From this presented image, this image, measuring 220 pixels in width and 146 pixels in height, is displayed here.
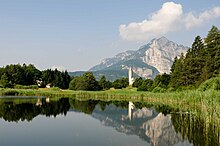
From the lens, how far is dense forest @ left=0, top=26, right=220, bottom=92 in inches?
2014

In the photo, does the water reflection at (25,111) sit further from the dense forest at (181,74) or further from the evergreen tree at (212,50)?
the evergreen tree at (212,50)

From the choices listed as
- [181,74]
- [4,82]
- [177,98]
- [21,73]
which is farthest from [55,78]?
[177,98]

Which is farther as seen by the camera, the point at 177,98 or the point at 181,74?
the point at 181,74

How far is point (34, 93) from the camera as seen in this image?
76625 mm

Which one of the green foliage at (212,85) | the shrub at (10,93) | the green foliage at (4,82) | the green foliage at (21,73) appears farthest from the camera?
the green foliage at (21,73)

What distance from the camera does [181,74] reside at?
62.2m

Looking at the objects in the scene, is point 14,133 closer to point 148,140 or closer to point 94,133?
point 94,133

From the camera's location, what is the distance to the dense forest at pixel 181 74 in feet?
168

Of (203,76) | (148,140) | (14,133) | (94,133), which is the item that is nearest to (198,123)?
(148,140)

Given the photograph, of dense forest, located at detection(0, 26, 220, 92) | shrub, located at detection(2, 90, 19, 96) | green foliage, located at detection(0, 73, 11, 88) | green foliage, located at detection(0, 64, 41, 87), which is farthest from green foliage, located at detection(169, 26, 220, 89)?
green foliage, located at detection(0, 64, 41, 87)

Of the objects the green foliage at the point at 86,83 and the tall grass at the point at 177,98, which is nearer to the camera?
the tall grass at the point at 177,98

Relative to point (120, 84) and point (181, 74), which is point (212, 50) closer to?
point (181, 74)

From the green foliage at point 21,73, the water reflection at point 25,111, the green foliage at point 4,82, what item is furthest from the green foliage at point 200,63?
the green foliage at point 21,73

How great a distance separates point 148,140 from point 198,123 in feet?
17.9
